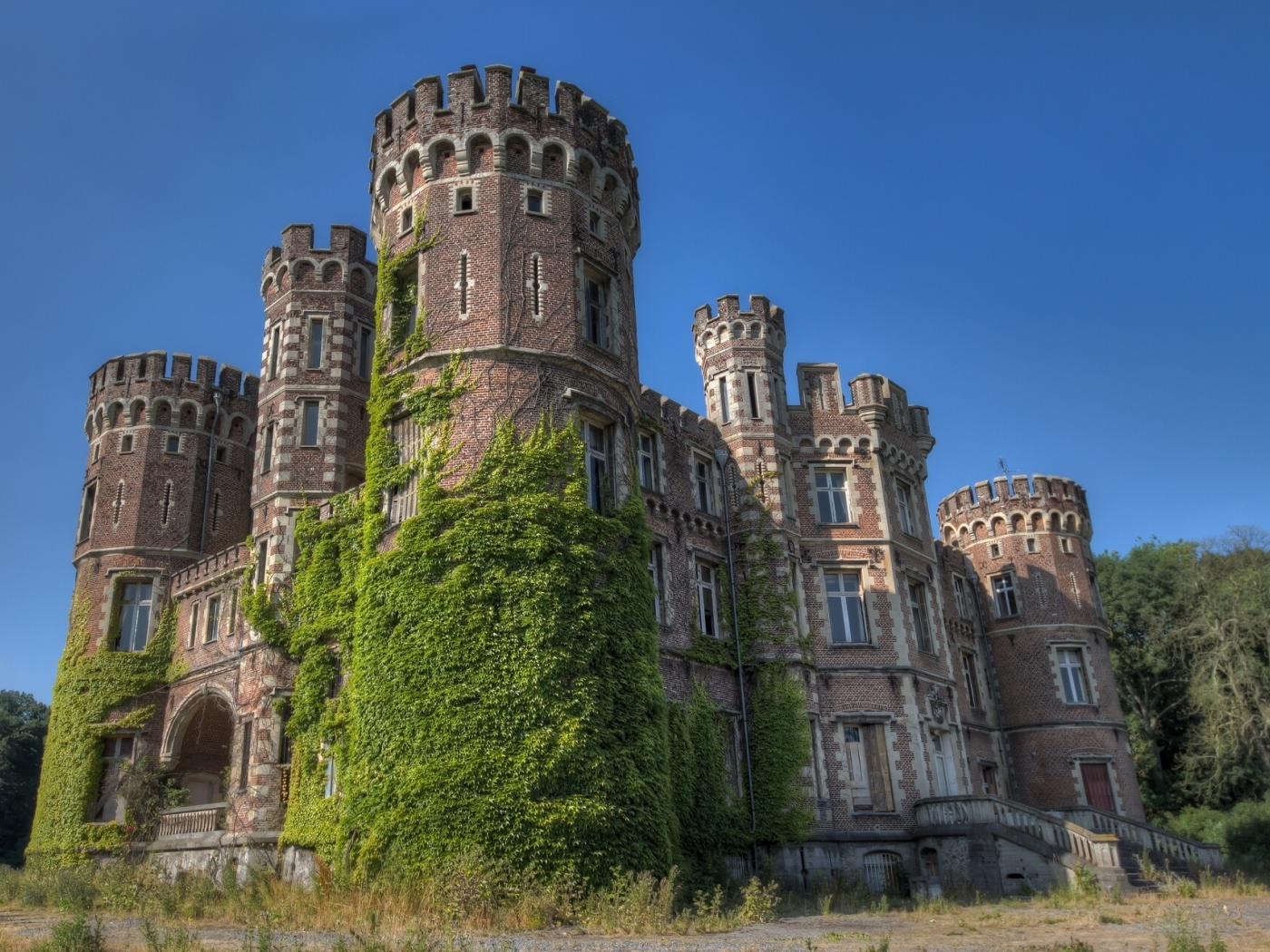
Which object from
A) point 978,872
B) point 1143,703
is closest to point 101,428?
point 978,872

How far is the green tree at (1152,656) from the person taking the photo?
45594 mm

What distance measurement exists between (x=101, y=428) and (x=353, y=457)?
10370 mm

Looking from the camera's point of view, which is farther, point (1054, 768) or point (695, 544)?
point (1054, 768)

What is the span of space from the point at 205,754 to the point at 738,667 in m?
16.4

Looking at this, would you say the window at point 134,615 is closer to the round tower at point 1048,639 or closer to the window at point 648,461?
the window at point 648,461

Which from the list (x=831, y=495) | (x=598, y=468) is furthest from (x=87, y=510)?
(x=831, y=495)

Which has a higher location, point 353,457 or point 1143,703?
point 353,457

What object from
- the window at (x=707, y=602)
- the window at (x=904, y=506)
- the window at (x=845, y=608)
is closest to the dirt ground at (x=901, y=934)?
the window at (x=707, y=602)

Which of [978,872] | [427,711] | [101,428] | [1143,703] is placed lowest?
[978,872]

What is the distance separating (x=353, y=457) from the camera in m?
29.2

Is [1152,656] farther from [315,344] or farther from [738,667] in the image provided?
[315,344]

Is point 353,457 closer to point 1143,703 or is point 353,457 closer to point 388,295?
point 388,295

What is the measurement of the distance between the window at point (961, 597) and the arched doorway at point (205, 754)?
24.9 meters

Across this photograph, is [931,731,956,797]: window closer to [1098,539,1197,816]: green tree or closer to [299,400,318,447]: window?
[299,400,318,447]: window
